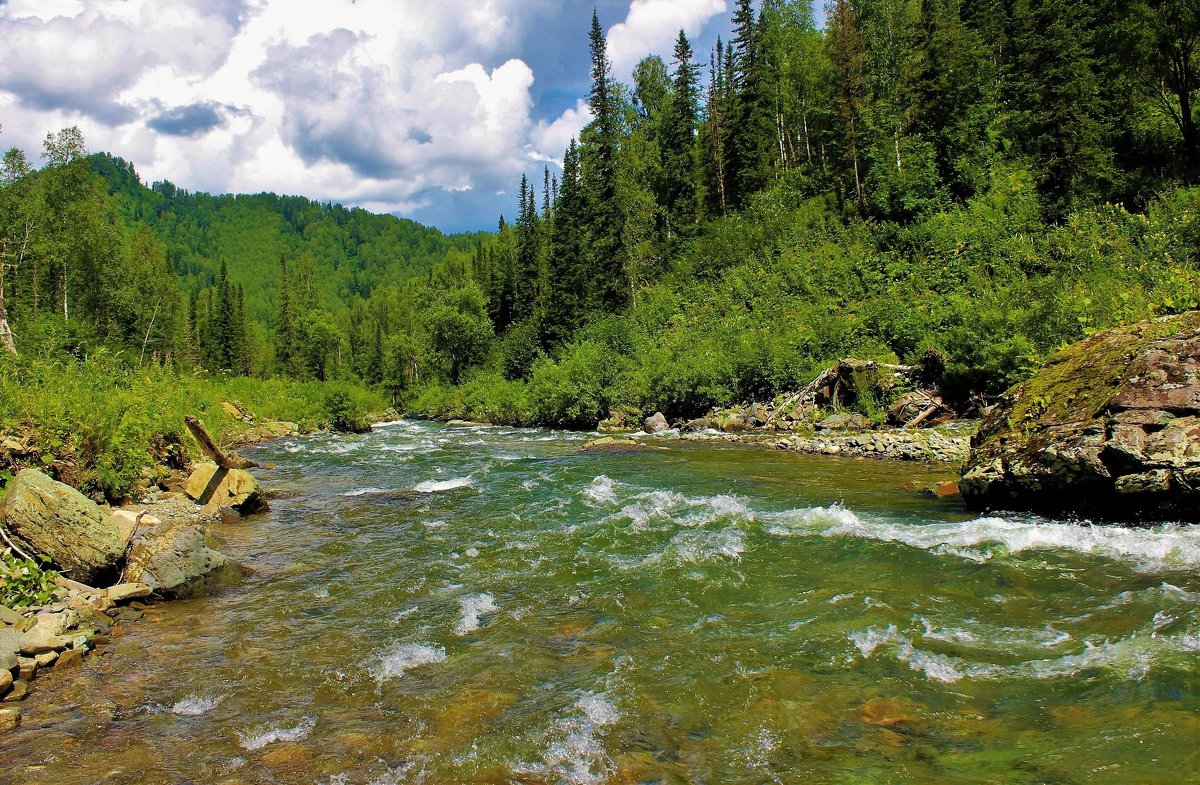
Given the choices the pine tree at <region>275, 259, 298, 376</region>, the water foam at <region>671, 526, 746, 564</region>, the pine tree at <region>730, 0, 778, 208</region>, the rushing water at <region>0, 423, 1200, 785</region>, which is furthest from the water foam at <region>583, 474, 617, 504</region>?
the pine tree at <region>275, 259, 298, 376</region>

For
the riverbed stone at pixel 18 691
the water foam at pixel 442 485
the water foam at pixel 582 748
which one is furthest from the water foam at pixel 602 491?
the riverbed stone at pixel 18 691

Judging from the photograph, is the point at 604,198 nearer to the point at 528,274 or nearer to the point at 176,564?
the point at 528,274

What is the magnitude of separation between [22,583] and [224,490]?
6.46 meters

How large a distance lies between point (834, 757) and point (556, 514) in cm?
787

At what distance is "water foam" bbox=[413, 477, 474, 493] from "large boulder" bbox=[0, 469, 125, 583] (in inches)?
281

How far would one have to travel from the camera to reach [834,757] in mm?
4141

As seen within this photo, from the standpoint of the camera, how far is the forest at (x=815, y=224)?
69.7 feet

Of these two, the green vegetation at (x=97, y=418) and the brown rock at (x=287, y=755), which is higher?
the green vegetation at (x=97, y=418)

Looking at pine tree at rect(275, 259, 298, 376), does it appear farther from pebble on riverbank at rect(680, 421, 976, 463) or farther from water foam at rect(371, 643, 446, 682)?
water foam at rect(371, 643, 446, 682)

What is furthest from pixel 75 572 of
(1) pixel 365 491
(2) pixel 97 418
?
(1) pixel 365 491

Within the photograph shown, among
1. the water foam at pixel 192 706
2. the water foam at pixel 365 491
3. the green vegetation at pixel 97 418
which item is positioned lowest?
the water foam at pixel 365 491

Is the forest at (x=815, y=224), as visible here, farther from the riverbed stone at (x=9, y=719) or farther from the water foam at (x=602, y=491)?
the riverbed stone at (x=9, y=719)

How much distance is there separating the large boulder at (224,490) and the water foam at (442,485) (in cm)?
347

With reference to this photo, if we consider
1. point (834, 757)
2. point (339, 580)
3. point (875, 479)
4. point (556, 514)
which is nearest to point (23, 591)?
point (339, 580)
